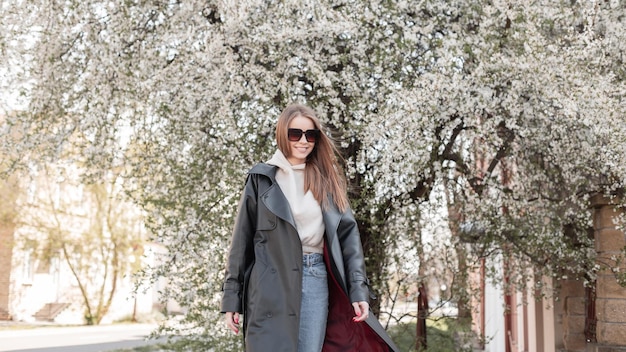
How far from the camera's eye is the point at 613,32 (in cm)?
600

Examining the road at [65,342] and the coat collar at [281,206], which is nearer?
the coat collar at [281,206]

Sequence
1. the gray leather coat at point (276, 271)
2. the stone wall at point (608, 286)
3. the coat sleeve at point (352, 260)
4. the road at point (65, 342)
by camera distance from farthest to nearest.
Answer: the road at point (65, 342) < the stone wall at point (608, 286) < the coat sleeve at point (352, 260) < the gray leather coat at point (276, 271)

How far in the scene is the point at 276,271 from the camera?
11.4 feet

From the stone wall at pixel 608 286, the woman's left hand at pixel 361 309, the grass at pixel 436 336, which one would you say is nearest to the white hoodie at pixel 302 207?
the woman's left hand at pixel 361 309

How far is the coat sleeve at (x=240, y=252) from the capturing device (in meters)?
3.52

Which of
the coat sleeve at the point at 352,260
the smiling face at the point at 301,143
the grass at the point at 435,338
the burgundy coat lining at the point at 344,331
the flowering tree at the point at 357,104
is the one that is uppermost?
the flowering tree at the point at 357,104

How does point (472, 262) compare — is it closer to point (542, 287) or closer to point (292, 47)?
point (542, 287)

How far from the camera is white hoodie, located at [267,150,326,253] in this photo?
3.63m

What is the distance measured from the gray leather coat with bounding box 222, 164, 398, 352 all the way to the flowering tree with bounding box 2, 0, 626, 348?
2.20m

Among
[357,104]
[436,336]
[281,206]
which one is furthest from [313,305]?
[436,336]

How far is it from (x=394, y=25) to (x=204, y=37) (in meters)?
1.70

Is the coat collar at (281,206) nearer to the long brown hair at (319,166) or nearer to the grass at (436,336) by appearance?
the long brown hair at (319,166)

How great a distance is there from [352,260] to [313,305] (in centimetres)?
29

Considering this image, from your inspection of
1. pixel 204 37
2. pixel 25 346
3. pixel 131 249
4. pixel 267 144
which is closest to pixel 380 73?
pixel 267 144
